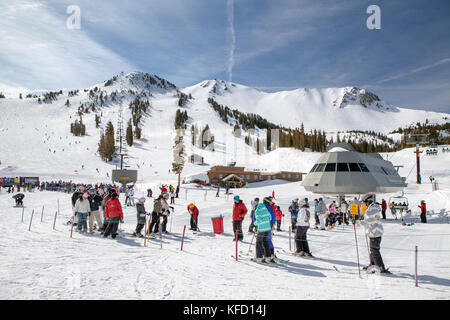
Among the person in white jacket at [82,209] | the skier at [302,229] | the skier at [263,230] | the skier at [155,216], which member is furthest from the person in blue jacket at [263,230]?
the person in white jacket at [82,209]

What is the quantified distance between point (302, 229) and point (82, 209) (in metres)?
8.86

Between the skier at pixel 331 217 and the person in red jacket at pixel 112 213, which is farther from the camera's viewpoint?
the skier at pixel 331 217

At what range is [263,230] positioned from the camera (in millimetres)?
7742

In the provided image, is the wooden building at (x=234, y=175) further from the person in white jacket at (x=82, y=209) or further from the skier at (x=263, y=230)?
the skier at (x=263, y=230)

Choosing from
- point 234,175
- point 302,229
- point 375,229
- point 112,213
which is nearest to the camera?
point 375,229

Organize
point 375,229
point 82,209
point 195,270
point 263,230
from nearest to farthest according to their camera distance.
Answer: point 375,229 → point 195,270 → point 263,230 → point 82,209

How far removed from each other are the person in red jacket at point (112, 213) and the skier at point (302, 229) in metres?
6.68

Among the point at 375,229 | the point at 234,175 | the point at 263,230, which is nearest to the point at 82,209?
the point at 263,230

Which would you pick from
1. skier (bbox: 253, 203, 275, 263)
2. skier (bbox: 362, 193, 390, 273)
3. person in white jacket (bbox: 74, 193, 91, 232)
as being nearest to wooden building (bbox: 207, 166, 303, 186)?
person in white jacket (bbox: 74, 193, 91, 232)

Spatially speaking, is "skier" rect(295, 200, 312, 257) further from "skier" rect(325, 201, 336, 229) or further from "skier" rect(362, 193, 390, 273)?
"skier" rect(325, 201, 336, 229)

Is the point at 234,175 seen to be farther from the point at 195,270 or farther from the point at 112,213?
the point at 195,270

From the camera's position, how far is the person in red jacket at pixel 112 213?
10750mm

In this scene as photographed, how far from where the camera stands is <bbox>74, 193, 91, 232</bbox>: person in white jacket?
1166cm

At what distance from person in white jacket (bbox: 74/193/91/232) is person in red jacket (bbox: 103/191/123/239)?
4.19 ft
